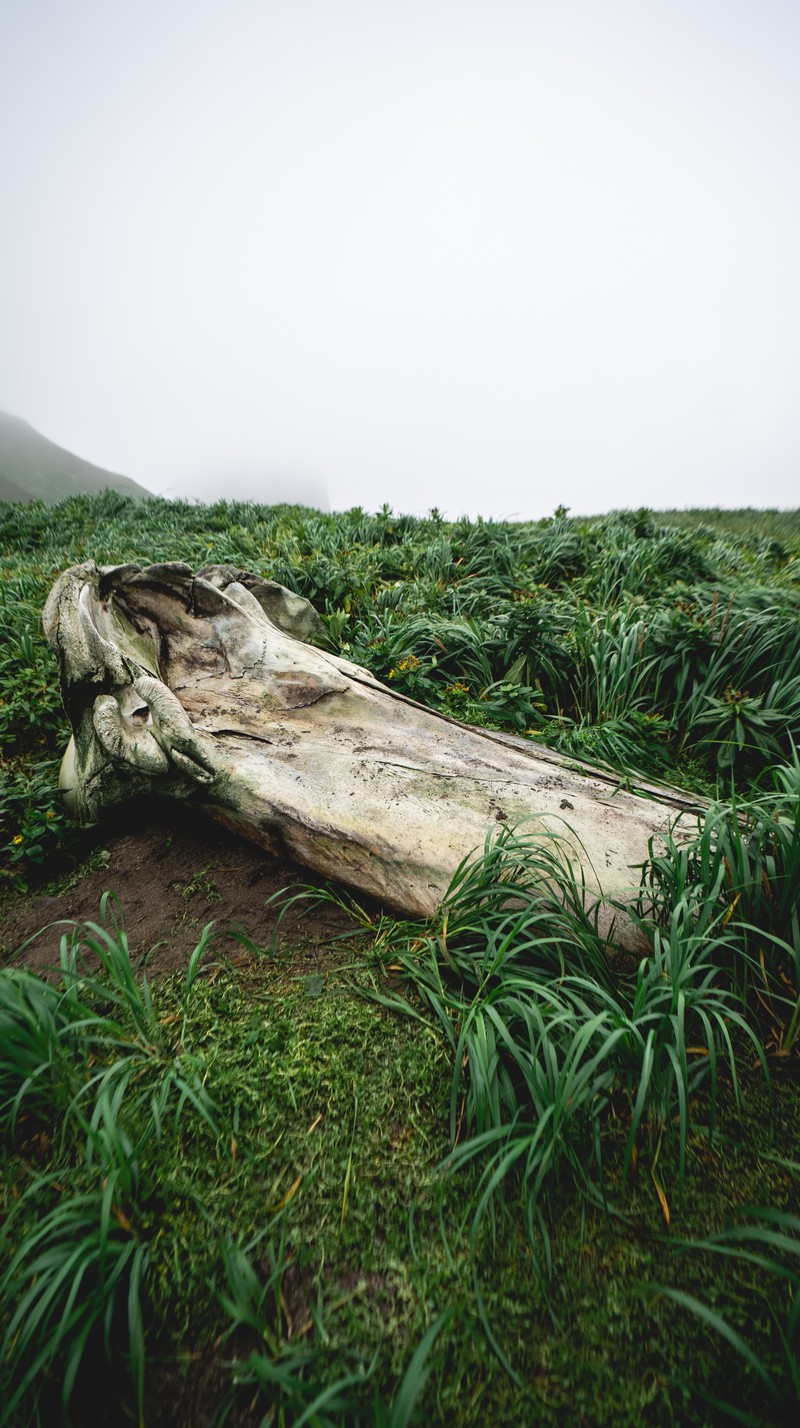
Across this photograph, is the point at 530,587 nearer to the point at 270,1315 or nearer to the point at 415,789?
the point at 415,789

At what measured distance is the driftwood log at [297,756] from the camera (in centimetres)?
224

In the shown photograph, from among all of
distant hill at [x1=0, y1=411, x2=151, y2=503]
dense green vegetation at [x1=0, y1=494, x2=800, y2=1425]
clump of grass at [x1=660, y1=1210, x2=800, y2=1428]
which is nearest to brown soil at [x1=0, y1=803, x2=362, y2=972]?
dense green vegetation at [x1=0, y1=494, x2=800, y2=1425]

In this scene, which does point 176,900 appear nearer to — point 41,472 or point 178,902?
point 178,902

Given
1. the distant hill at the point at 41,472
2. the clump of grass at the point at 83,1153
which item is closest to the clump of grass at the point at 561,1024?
the clump of grass at the point at 83,1153

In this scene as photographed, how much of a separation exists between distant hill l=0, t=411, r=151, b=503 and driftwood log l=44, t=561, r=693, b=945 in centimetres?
3081

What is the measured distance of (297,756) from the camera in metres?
2.64

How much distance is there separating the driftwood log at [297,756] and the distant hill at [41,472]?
101 feet

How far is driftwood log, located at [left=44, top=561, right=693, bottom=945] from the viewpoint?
2.24 metres

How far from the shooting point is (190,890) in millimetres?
2367

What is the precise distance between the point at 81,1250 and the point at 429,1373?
78cm

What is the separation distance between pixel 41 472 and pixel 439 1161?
2538 inches

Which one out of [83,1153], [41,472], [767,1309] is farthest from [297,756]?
[41,472]

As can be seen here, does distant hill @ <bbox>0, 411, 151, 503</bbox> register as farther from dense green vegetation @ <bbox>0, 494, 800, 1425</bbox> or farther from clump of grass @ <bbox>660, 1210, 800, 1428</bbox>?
clump of grass @ <bbox>660, 1210, 800, 1428</bbox>

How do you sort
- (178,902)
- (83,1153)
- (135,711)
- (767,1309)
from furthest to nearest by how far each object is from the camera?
(135,711), (178,902), (83,1153), (767,1309)
